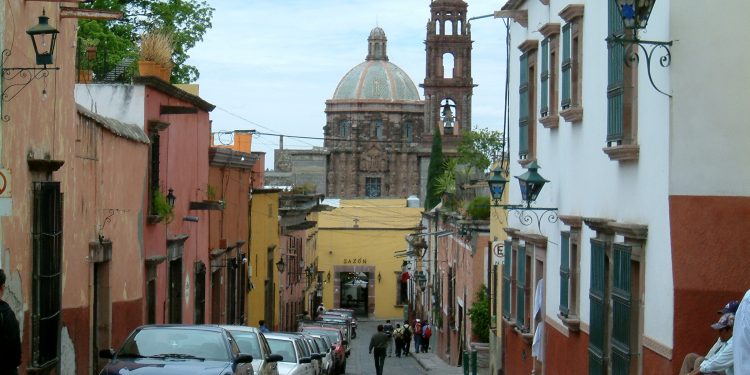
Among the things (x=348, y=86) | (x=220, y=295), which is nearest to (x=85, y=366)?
(x=220, y=295)

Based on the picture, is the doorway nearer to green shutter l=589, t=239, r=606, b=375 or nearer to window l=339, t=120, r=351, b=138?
window l=339, t=120, r=351, b=138

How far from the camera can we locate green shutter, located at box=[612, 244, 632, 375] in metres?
14.0

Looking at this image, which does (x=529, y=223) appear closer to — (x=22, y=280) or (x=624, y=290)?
(x=624, y=290)

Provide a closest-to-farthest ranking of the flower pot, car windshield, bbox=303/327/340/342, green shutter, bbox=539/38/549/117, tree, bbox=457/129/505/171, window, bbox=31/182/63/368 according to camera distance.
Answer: window, bbox=31/182/63/368 < green shutter, bbox=539/38/549/117 < the flower pot < car windshield, bbox=303/327/340/342 < tree, bbox=457/129/505/171

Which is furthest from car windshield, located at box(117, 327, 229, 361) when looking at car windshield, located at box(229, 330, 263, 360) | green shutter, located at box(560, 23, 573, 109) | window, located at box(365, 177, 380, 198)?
window, located at box(365, 177, 380, 198)

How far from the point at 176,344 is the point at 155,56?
10.7m

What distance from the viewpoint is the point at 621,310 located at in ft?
47.2

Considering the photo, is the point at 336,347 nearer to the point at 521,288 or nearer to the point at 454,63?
the point at 521,288

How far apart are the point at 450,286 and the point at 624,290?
3143 centimetres

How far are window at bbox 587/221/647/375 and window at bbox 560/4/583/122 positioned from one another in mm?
2057

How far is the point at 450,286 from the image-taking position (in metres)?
45.6

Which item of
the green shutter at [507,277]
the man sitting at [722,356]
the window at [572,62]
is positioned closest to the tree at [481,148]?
the green shutter at [507,277]

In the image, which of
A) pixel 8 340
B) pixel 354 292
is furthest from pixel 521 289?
pixel 354 292

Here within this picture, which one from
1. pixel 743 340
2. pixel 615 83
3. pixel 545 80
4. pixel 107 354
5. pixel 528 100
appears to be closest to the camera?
pixel 743 340
